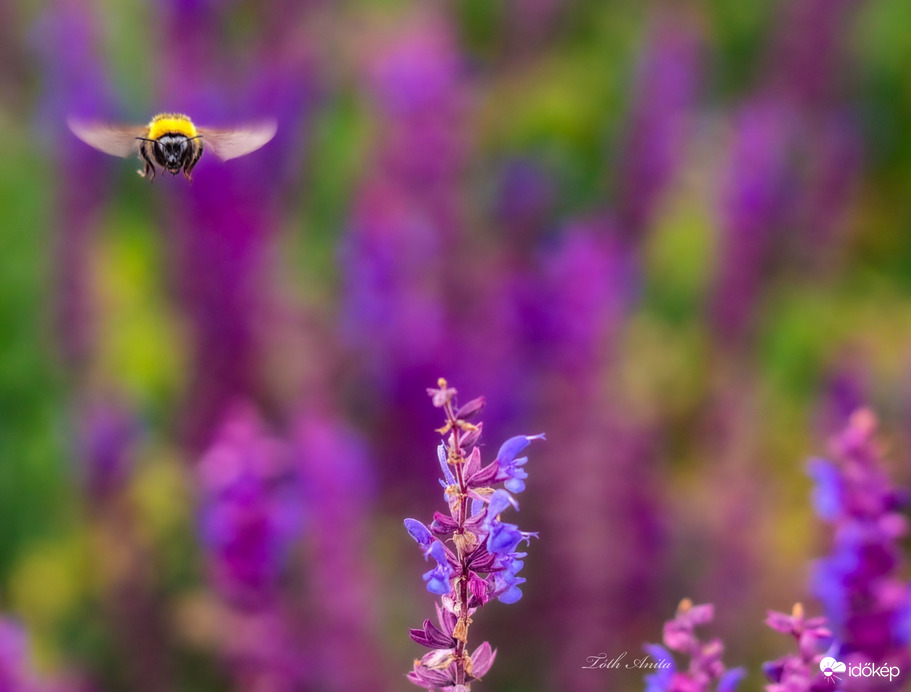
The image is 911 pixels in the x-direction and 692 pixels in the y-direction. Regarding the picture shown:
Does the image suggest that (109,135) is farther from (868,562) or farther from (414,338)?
(868,562)

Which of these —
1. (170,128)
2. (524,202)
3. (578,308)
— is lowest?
(170,128)

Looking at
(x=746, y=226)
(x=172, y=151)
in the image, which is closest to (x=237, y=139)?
(x=172, y=151)

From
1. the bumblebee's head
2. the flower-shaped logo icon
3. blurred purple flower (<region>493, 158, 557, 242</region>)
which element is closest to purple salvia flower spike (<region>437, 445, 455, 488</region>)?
the flower-shaped logo icon

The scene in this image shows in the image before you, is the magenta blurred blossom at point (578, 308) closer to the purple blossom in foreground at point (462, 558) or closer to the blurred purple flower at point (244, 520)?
the blurred purple flower at point (244, 520)

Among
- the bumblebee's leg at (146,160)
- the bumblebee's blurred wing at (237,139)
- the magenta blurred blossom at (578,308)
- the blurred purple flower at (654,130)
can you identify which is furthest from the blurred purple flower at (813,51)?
the bumblebee's leg at (146,160)

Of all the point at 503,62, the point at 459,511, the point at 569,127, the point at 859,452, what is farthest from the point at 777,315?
the point at 459,511

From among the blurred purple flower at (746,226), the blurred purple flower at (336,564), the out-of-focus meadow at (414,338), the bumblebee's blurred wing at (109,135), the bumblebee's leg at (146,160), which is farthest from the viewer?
the blurred purple flower at (746,226)
